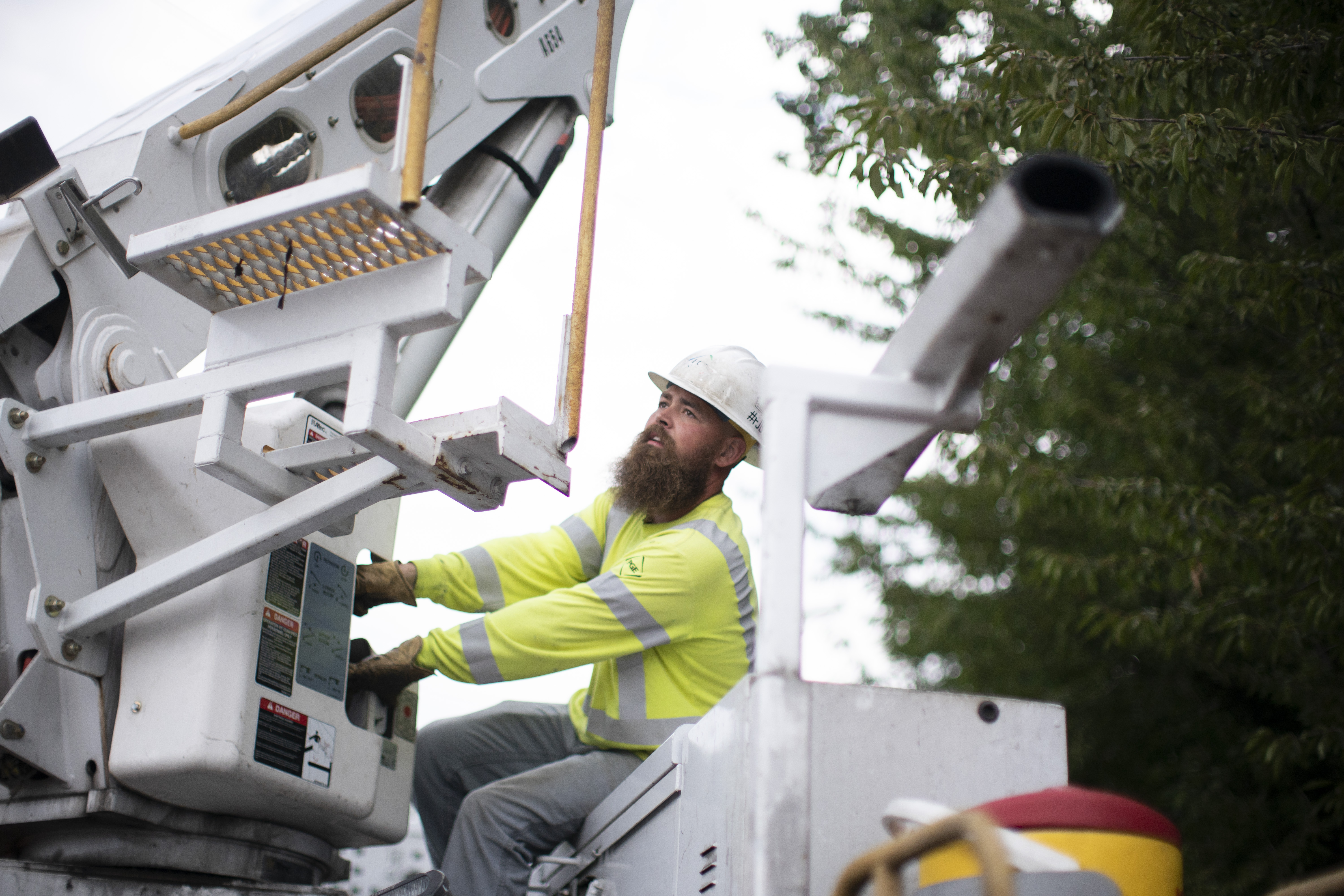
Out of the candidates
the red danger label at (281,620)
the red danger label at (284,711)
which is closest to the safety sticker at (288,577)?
the red danger label at (281,620)

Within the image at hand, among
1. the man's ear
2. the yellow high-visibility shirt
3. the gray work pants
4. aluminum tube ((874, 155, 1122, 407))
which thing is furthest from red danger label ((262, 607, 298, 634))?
aluminum tube ((874, 155, 1122, 407))

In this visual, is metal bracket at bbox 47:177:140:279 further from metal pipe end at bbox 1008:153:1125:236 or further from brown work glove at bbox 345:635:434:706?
metal pipe end at bbox 1008:153:1125:236

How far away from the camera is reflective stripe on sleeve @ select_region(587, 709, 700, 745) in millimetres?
3320

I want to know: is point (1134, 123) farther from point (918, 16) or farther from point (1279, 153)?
point (918, 16)

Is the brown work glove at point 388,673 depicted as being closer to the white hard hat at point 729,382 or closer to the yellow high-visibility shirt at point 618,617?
the yellow high-visibility shirt at point 618,617

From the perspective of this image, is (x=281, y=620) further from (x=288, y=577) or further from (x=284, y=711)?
(x=284, y=711)

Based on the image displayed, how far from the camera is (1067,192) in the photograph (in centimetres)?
136

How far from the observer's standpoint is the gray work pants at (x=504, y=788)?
3.11m

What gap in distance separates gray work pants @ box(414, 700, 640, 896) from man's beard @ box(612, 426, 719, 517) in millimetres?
714

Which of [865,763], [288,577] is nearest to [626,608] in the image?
[288,577]

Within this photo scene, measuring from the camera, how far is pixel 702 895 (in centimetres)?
218

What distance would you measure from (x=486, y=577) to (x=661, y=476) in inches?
24.1

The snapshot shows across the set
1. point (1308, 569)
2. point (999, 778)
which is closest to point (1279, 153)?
point (1308, 569)

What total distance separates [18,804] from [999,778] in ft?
6.99
